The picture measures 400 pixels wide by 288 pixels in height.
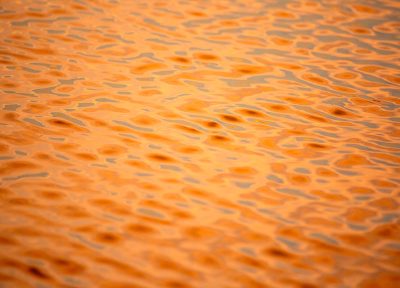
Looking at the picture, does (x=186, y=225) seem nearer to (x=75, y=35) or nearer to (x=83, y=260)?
(x=83, y=260)

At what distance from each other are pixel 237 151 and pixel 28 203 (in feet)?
2.00

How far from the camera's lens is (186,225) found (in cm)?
117

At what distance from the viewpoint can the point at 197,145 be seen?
58.0 inches

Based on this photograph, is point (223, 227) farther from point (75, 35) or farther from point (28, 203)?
point (75, 35)

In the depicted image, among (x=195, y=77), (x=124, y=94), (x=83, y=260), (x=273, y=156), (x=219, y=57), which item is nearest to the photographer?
(x=83, y=260)

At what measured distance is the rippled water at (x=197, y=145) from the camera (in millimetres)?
1081

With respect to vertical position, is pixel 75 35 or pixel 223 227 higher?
pixel 75 35

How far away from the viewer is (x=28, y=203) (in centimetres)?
120

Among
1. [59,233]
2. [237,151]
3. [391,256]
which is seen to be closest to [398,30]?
[237,151]

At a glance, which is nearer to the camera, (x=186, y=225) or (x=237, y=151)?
(x=186, y=225)

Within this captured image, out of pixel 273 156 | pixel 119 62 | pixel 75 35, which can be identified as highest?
pixel 75 35

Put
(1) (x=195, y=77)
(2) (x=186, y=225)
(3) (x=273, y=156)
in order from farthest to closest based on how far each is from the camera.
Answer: (1) (x=195, y=77), (3) (x=273, y=156), (2) (x=186, y=225)

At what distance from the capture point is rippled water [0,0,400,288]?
3.55 feet

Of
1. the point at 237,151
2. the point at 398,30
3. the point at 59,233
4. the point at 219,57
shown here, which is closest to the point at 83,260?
the point at 59,233
